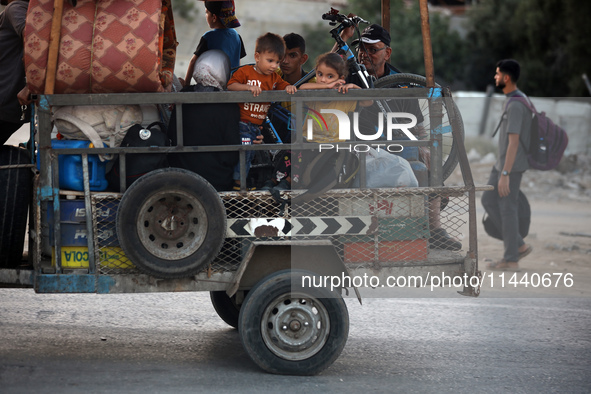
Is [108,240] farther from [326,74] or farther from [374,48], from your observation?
[374,48]

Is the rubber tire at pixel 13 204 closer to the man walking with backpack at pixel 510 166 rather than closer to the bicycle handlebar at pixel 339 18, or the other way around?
the bicycle handlebar at pixel 339 18

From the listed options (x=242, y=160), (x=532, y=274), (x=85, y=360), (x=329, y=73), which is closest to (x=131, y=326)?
(x=85, y=360)

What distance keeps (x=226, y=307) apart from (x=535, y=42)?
23563 mm

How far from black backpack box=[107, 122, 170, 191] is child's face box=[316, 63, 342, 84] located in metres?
1.11

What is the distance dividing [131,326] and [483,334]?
267 centimetres

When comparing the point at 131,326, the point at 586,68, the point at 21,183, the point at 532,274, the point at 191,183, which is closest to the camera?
the point at 191,183

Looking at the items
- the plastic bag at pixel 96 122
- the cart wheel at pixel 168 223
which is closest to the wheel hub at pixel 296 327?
the cart wheel at pixel 168 223

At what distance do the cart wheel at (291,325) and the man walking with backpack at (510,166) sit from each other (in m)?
4.16

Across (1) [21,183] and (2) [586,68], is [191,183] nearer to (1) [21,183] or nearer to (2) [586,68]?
(1) [21,183]

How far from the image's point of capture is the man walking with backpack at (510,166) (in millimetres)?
8156

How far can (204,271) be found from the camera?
4.41 metres

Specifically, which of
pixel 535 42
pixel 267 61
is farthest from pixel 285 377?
pixel 535 42

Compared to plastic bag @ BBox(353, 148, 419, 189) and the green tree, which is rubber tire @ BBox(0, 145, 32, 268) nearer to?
plastic bag @ BBox(353, 148, 419, 189)

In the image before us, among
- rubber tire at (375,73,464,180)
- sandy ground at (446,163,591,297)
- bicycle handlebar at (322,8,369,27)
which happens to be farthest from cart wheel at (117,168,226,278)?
sandy ground at (446,163,591,297)
